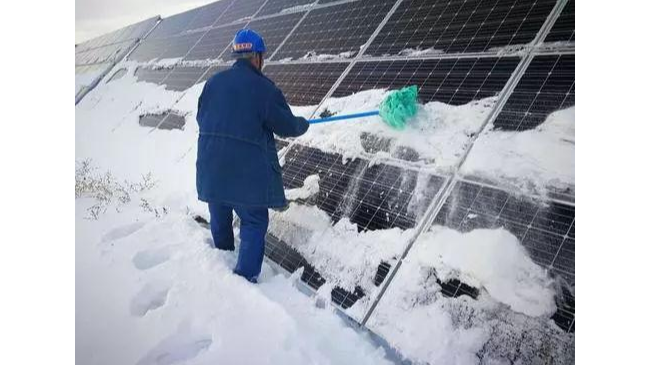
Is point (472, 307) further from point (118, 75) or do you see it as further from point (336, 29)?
point (118, 75)

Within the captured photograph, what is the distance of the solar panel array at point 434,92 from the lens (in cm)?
298

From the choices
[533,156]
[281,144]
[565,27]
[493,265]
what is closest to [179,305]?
[493,265]

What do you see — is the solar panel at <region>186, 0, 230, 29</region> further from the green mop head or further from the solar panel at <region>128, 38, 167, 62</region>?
the green mop head

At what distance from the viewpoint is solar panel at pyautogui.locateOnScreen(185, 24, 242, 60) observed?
27.9 feet

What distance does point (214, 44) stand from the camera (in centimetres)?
898

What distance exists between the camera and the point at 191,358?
2500 millimetres

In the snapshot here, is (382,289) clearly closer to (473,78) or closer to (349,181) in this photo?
(349,181)

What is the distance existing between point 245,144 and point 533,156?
7.56 ft

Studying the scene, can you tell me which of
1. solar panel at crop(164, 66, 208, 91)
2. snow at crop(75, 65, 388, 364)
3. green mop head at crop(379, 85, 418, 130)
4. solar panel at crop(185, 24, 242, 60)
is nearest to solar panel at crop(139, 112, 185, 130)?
solar panel at crop(164, 66, 208, 91)

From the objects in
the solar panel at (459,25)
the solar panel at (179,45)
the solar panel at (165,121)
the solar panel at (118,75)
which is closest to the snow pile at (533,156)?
the solar panel at (459,25)

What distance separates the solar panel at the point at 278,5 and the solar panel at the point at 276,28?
0.27 metres
